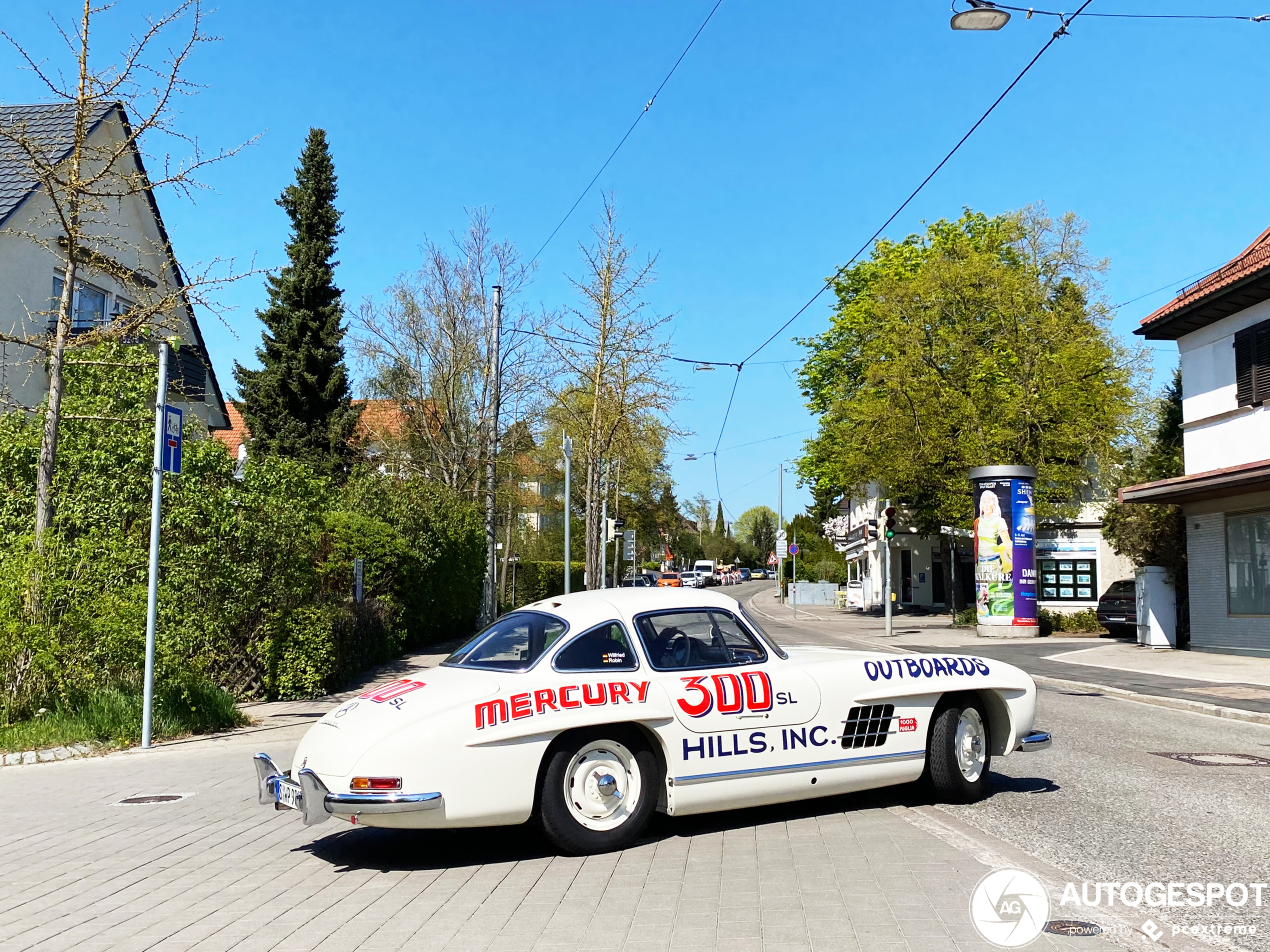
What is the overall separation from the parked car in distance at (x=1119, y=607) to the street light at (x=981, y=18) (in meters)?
18.2

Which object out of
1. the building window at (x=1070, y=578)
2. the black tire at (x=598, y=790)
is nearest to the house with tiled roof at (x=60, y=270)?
the black tire at (x=598, y=790)

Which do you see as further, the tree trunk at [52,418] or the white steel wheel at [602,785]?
the tree trunk at [52,418]

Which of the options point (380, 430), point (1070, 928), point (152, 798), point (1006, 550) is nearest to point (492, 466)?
point (380, 430)

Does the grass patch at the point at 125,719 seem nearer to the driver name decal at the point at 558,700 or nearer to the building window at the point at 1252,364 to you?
the driver name decal at the point at 558,700

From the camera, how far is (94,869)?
6125 millimetres

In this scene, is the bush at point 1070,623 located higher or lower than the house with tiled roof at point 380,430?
lower

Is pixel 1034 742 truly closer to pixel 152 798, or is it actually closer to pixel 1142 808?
pixel 1142 808

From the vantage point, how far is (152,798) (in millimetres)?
8211

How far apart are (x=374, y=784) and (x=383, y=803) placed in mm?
116

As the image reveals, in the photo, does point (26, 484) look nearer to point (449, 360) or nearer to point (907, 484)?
point (449, 360)

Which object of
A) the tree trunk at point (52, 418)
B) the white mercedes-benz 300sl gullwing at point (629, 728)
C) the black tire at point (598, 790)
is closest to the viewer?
the white mercedes-benz 300sl gullwing at point (629, 728)

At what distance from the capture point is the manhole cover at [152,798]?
26.5ft

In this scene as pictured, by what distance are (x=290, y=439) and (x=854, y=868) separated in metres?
26.6

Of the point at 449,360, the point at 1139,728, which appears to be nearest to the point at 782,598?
the point at 449,360
